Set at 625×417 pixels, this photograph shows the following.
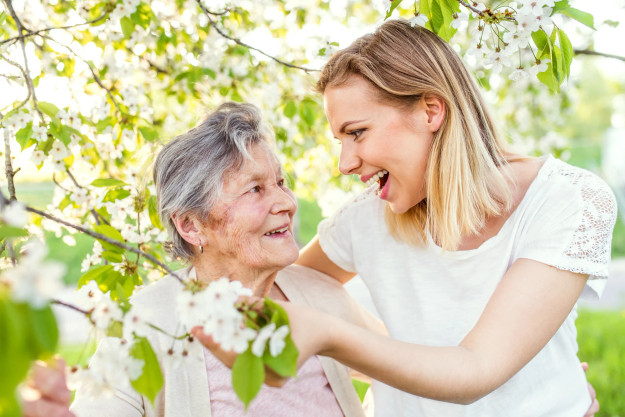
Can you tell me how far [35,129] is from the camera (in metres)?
1.56

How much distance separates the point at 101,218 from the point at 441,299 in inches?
50.6

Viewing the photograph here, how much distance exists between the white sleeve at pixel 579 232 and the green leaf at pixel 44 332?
4.15 feet

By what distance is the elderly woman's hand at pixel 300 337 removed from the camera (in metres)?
0.87

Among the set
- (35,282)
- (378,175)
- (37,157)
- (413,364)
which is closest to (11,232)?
(35,282)

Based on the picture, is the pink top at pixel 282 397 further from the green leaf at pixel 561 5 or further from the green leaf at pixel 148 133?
the green leaf at pixel 561 5

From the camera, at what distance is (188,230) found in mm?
1878

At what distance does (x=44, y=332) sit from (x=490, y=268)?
1.45 m

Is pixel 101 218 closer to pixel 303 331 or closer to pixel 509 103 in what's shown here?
pixel 303 331

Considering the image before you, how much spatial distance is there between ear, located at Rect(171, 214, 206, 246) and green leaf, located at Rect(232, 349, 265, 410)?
1104 mm

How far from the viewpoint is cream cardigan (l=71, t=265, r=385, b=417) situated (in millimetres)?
1581

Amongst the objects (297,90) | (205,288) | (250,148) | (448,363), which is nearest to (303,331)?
(205,288)

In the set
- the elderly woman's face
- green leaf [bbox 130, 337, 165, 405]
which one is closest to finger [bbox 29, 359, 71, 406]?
green leaf [bbox 130, 337, 165, 405]

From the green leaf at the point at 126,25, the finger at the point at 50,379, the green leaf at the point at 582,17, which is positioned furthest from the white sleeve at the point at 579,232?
the green leaf at the point at 126,25

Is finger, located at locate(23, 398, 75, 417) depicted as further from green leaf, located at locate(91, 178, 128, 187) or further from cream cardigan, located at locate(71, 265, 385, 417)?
green leaf, located at locate(91, 178, 128, 187)
